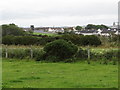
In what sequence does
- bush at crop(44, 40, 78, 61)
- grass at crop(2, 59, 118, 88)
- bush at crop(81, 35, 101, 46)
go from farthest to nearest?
1. bush at crop(81, 35, 101, 46)
2. bush at crop(44, 40, 78, 61)
3. grass at crop(2, 59, 118, 88)

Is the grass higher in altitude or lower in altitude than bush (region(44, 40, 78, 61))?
lower

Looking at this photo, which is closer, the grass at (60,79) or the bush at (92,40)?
the grass at (60,79)

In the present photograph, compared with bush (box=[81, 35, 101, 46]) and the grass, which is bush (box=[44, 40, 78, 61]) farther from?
bush (box=[81, 35, 101, 46])

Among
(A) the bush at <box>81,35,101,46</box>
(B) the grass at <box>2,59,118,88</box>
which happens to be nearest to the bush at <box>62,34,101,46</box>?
(A) the bush at <box>81,35,101,46</box>

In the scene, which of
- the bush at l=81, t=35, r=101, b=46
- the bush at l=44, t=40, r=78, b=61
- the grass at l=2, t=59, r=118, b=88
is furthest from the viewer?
the bush at l=81, t=35, r=101, b=46

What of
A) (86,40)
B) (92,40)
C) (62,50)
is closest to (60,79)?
(62,50)

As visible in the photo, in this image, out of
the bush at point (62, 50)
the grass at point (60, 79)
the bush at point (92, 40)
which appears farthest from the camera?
the bush at point (92, 40)

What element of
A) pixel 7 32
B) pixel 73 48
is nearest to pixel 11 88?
pixel 73 48

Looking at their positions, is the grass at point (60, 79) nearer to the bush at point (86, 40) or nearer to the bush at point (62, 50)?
the bush at point (62, 50)

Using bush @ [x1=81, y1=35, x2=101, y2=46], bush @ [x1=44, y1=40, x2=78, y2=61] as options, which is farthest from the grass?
bush @ [x1=81, y1=35, x2=101, y2=46]

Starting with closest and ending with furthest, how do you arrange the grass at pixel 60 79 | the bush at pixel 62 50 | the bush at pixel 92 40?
the grass at pixel 60 79 → the bush at pixel 62 50 → the bush at pixel 92 40

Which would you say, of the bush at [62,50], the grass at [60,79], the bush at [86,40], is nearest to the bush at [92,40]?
the bush at [86,40]

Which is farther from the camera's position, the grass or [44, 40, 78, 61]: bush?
[44, 40, 78, 61]: bush

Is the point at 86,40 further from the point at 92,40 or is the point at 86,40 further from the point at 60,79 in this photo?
the point at 60,79
